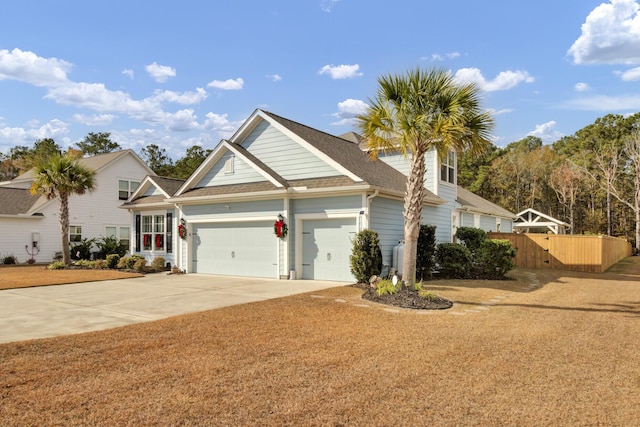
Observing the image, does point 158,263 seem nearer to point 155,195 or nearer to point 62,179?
point 155,195

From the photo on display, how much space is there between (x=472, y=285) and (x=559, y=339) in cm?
636

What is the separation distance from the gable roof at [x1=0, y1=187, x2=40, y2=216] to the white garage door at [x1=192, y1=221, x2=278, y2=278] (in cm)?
1433

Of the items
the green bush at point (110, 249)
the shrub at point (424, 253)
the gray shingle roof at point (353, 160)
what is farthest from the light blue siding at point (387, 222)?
the green bush at point (110, 249)

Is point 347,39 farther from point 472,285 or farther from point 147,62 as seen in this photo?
point 472,285

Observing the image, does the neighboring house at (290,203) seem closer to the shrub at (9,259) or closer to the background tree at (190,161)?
the shrub at (9,259)

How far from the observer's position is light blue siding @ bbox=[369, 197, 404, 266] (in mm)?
13538

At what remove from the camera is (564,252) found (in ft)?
63.1

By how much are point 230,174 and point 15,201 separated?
1733 cm

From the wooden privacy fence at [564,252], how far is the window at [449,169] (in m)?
4.77

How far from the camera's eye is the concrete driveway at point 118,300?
760cm

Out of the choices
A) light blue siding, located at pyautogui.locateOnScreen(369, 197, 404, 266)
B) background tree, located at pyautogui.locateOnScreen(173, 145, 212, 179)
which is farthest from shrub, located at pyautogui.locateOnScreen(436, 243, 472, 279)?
background tree, located at pyautogui.locateOnScreen(173, 145, 212, 179)

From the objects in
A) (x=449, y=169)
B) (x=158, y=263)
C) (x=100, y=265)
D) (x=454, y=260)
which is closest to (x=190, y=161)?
(x=100, y=265)

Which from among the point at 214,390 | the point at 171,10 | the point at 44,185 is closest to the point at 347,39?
the point at 171,10

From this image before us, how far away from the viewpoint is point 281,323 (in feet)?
24.8
